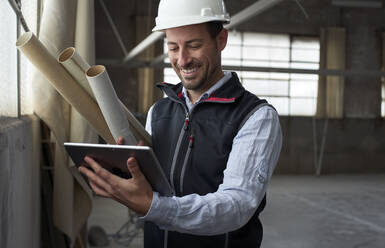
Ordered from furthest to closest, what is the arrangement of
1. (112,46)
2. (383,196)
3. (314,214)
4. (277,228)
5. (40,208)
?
1. (112,46)
2. (383,196)
3. (314,214)
4. (277,228)
5. (40,208)

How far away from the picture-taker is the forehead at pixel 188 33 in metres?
1.51

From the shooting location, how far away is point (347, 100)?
11.3 m

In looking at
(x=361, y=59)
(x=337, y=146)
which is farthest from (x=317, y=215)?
(x=361, y=59)

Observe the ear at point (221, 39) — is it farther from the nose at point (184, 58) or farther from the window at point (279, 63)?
the window at point (279, 63)

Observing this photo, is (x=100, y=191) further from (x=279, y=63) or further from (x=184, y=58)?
(x=279, y=63)

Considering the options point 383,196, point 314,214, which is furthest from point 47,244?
point 383,196

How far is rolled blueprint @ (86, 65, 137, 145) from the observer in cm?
123

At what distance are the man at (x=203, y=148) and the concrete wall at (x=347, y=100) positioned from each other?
9331 mm

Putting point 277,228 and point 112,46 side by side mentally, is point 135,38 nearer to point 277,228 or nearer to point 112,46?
point 112,46

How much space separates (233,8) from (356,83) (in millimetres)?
3516

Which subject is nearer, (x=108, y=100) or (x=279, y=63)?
(x=108, y=100)

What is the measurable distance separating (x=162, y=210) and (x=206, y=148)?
34 cm

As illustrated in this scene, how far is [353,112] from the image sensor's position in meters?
11.4

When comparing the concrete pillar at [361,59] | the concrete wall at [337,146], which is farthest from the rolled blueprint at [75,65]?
the concrete pillar at [361,59]
